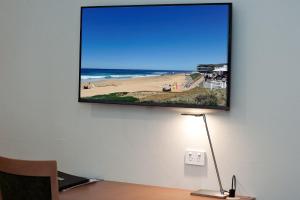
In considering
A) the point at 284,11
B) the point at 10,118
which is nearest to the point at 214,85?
the point at 284,11

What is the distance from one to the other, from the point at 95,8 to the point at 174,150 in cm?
106

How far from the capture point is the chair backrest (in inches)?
94.8

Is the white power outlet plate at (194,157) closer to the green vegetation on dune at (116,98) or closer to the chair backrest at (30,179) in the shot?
the green vegetation on dune at (116,98)

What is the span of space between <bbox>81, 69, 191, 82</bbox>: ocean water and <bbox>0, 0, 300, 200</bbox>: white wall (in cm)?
15

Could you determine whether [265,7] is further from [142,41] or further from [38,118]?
[38,118]

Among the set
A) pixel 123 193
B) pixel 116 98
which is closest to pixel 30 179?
pixel 123 193

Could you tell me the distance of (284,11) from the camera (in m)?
2.72

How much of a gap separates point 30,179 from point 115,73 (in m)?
0.96

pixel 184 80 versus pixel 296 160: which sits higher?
pixel 184 80

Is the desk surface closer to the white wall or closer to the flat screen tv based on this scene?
the white wall

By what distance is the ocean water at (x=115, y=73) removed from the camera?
2994 mm

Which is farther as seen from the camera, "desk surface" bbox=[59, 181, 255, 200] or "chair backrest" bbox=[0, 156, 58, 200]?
"desk surface" bbox=[59, 181, 255, 200]

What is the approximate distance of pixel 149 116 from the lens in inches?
122

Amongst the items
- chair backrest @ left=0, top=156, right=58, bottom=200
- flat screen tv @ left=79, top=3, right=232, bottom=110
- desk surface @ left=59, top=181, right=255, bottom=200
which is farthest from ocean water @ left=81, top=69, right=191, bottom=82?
chair backrest @ left=0, top=156, right=58, bottom=200
